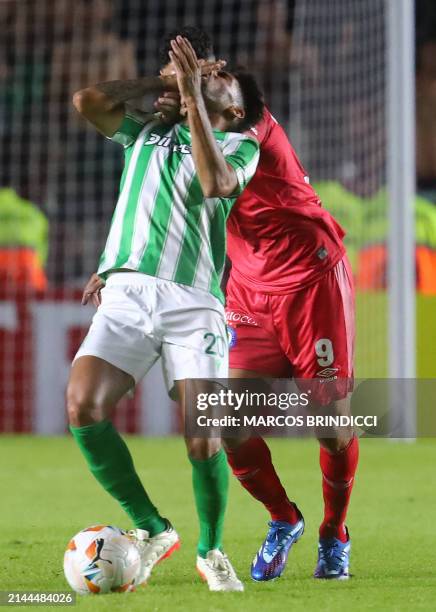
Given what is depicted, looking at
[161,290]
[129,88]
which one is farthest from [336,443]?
[129,88]

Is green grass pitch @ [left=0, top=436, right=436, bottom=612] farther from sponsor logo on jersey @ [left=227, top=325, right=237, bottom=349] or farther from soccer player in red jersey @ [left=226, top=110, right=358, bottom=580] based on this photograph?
sponsor logo on jersey @ [left=227, top=325, right=237, bottom=349]

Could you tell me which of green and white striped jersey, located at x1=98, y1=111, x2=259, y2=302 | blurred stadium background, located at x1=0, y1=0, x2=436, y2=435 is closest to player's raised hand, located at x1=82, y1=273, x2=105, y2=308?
green and white striped jersey, located at x1=98, y1=111, x2=259, y2=302

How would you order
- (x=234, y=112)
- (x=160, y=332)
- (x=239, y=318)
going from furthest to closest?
1. (x=239, y=318)
2. (x=234, y=112)
3. (x=160, y=332)

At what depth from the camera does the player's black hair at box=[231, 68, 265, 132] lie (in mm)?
4156

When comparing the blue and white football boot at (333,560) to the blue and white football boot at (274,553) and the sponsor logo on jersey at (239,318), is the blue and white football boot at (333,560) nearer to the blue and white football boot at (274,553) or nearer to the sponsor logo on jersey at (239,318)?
the blue and white football boot at (274,553)

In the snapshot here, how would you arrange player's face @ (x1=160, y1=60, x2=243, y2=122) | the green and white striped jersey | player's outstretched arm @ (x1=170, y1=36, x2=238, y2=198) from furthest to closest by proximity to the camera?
player's face @ (x1=160, y1=60, x2=243, y2=122) < the green and white striped jersey < player's outstretched arm @ (x1=170, y1=36, x2=238, y2=198)

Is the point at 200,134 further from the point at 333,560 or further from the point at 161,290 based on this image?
the point at 333,560

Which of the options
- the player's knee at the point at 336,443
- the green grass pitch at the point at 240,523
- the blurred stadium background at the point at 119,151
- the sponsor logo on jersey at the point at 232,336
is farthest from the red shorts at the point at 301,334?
the blurred stadium background at the point at 119,151

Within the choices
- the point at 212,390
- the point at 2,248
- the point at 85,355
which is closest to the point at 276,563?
the point at 212,390

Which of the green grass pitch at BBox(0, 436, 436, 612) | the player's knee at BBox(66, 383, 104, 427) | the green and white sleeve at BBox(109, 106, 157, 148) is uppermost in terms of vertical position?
the green and white sleeve at BBox(109, 106, 157, 148)

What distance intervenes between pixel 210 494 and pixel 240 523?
1711 millimetres

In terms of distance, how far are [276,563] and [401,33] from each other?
532 centimetres

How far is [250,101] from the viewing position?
416 centimetres

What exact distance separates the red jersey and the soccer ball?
43.2 inches
